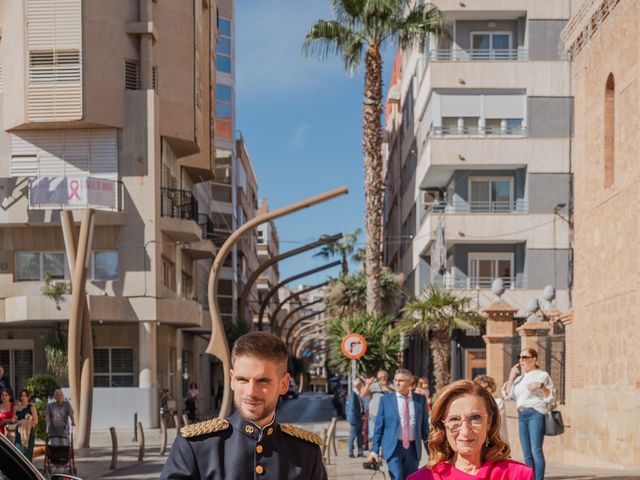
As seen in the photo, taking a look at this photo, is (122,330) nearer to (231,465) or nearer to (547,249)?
(547,249)

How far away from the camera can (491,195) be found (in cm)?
4572

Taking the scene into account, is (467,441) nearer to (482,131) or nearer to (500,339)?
(500,339)

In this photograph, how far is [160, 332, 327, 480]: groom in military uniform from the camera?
410cm

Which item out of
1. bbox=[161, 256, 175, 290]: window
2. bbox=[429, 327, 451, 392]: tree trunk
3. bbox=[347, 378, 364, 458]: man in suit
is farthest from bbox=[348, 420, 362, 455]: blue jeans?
bbox=[161, 256, 175, 290]: window

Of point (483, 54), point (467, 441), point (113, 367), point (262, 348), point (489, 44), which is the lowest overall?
point (113, 367)

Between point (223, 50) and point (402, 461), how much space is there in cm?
6074

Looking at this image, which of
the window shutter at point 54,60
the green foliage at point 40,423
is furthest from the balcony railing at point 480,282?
the green foliage at point 40,423

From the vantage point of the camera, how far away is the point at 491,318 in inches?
1110

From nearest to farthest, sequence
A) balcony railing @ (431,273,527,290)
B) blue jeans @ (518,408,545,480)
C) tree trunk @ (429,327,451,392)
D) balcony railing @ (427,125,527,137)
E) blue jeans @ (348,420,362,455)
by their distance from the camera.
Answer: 1. blue jeans @ (518,408,545,480)
2. blue jeans @ (348,420,362,455)
3. tree trunk @ (429,327,451,392)
4. balcony railing @ (427,125,527,137)
5. balcony railing @ (431,273,527,290)

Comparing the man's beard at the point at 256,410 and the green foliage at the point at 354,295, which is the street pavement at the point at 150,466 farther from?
the green foliage at the point at 354,295

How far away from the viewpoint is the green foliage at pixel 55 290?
3841cm

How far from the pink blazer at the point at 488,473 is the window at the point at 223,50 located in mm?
67334

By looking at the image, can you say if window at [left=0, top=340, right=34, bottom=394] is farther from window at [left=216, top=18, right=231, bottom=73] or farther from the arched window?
window at [left=216, top=18, right=231, bottom=73]

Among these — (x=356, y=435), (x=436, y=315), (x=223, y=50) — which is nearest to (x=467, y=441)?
(x=356, y=435)
